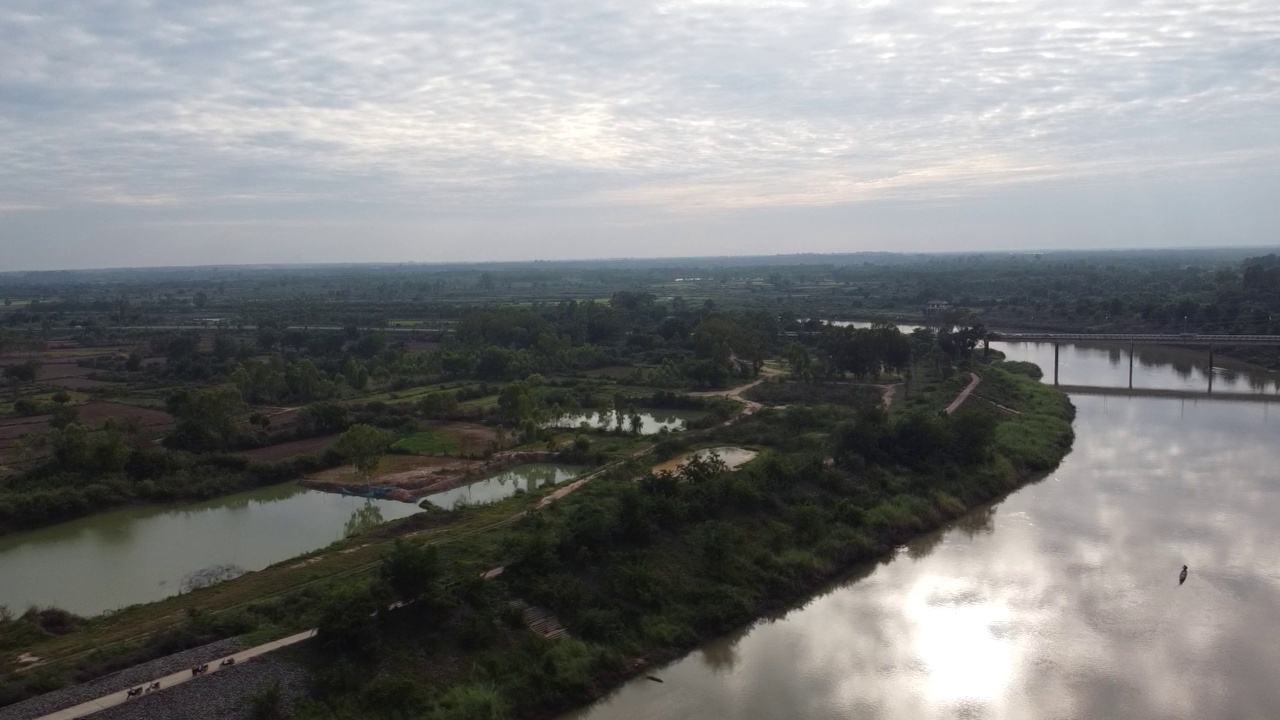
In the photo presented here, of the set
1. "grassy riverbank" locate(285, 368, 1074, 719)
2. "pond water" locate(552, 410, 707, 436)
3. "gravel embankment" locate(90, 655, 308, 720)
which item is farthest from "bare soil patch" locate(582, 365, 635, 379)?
"gravel embankment" locate(90, 655, 308, 720)

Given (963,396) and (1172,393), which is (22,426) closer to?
(963,396)

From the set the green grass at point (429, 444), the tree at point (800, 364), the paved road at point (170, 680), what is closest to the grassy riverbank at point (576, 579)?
the paved road at point (170, 680)

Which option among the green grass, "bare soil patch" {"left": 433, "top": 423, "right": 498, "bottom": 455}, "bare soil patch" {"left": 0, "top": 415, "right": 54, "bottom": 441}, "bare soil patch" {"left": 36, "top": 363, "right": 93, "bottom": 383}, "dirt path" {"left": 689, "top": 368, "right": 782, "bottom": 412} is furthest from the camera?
"bare soil patch" {"left": 36, "top": 363, "right": 93, "bottom": 383}

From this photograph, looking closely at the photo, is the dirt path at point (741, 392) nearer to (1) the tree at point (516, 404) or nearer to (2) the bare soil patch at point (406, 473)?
(1) the tree at point (516, 404)

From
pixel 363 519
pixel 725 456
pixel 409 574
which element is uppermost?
pixel 409 574

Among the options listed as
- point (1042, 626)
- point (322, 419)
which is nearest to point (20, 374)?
point (322, 419)

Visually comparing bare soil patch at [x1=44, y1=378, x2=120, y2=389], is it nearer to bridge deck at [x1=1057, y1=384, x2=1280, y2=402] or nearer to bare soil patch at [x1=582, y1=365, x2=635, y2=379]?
bare soil patch at [x1=582, y1=365, x2=635, y2=379]
